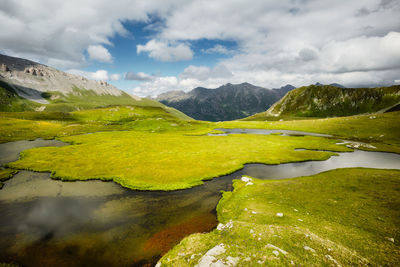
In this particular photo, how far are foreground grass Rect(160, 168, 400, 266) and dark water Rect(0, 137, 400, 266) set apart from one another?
13.3ft

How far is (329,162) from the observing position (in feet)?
170

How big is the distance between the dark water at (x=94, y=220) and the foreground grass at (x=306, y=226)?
160 inches

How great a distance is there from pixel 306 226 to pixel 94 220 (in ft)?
90.5

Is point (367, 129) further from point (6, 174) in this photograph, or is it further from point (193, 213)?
point (6, 174)

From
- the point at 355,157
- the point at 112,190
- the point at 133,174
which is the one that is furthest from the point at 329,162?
the point at 112,190

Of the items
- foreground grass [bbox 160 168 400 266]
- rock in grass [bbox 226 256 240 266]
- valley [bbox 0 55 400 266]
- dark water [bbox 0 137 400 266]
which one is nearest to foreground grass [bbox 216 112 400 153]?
valley [bbox 0 55 400 266]

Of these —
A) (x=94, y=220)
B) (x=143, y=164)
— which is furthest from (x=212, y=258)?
(x=143, y=164)

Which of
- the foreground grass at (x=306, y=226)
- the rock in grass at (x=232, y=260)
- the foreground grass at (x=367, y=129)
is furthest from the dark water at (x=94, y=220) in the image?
the foreground grass at (x=367, y=129)

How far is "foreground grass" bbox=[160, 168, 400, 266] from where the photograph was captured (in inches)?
512

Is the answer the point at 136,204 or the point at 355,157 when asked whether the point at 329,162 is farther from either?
the point at 136,204

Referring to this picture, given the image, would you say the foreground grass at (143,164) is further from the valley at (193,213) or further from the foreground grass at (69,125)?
the foreground grass at (69,125)

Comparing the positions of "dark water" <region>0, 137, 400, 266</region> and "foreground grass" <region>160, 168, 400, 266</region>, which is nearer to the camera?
"foreground grass" <region>160, 168, 400, 266</region>

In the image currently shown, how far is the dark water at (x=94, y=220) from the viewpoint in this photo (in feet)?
59.5

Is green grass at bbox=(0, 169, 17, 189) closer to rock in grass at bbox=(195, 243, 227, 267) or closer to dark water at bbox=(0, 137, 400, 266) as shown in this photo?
dark water at bbox=(0, 137, 400, 266)
